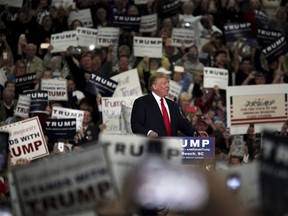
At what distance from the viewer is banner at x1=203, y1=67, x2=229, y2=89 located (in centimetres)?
1585

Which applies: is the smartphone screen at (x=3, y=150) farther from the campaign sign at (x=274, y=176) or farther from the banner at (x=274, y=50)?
the banner at (x=274, y=50)

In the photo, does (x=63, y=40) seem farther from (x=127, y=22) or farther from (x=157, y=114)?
(x=157, y=114)

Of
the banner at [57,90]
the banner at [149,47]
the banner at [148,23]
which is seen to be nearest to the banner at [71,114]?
the banner at [57,90]

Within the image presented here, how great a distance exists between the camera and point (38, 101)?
14.7m

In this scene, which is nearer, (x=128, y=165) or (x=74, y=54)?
(x=128, y=165)

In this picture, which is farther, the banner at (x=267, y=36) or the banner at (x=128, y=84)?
the banner at (x=267, y=36)

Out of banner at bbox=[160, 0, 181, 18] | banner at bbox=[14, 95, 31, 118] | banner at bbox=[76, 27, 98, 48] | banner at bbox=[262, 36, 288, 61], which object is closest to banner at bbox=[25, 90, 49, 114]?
banner at bbox=[14, 95, 31, 118]

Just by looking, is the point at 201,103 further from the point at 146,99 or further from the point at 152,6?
the point at 146,99

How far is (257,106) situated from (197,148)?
4.67 meters

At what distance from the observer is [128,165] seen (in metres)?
5.86

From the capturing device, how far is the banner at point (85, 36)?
16516mm

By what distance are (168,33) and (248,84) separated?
5.64ft

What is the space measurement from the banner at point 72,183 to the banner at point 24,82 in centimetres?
971

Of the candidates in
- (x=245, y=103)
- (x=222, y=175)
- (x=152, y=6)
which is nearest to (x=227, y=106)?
(x=245, y=103)
